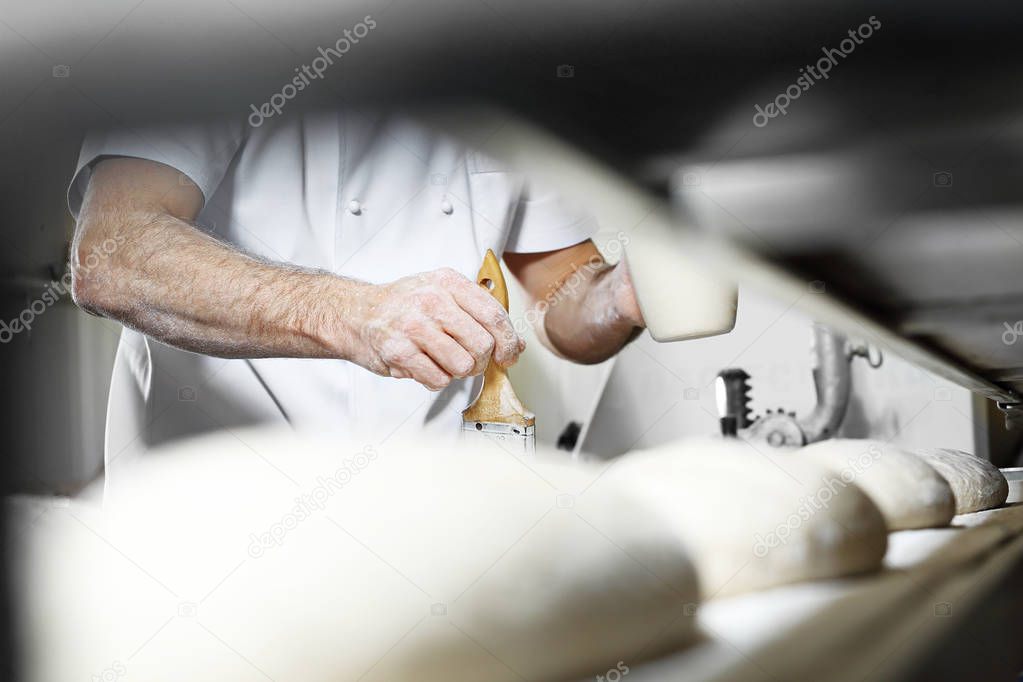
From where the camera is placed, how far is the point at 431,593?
76 cm

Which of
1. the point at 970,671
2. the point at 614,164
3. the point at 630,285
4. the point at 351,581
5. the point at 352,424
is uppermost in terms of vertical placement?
the point at 614,164

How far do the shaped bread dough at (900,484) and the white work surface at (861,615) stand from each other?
0.6 inches

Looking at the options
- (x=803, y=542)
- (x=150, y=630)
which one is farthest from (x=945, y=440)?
(x=150, y=630)

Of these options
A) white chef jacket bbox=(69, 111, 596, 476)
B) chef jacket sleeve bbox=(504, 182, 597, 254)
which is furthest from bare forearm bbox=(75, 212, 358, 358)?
chef jacket sleeve bbox=(504, 182, 597, 254)

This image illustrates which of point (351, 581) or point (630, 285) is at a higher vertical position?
point (630, 285)

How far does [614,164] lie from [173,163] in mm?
413

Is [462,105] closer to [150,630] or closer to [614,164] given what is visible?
[614,164]

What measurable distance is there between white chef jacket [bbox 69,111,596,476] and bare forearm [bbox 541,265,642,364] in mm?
42

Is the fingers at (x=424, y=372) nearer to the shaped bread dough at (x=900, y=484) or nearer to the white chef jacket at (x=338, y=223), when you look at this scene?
the white chef jacket at (x=338, y=223)

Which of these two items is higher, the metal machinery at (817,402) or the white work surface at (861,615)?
the metal machinery at (817,402)

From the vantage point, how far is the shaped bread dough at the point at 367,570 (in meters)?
0.72

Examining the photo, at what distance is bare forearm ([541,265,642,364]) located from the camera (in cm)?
79

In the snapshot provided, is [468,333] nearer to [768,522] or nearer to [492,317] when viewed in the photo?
[492,317]

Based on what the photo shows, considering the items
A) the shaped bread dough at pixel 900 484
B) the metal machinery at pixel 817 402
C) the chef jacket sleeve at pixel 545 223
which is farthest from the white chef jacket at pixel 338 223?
the shaped bread dough at pixel 900 484
